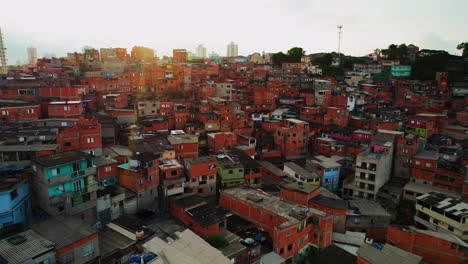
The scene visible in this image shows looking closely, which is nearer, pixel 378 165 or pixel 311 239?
pixel 311 239

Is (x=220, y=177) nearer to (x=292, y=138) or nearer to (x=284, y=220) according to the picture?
(x=284, y=220)

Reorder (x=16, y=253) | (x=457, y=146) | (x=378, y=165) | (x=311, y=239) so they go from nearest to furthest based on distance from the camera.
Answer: (x=16, y=253) < (x=311, y=239) < (x=378, y=165) < (x=457, y=146)

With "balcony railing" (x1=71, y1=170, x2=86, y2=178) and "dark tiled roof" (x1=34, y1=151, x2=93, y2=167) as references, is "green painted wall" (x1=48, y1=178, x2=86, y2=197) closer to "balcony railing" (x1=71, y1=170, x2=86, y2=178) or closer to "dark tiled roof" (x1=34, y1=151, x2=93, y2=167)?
"balcony railing" (x1=71, y1=170, x2=86, y2=178)

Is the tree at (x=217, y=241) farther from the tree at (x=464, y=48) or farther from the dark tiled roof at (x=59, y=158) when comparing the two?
the tree at (x=464, y=48)

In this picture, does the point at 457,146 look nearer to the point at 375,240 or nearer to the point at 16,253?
the point at 375,240

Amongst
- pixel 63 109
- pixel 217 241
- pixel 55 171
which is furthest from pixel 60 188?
pixel 63 109

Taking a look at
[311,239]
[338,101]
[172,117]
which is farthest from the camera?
[338,101]

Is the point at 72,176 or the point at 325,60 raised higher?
the point at 325,60

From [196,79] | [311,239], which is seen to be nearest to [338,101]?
[196,79]
